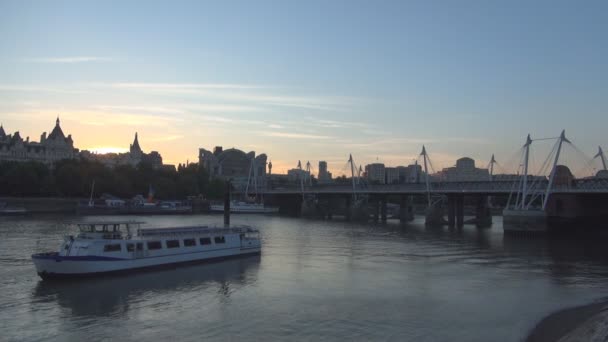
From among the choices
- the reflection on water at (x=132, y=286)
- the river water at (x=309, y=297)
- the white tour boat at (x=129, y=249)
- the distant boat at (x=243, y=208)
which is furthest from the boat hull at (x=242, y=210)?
the reflection on water at (x=132, y=286)

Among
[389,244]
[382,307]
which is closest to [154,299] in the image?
[382,307]

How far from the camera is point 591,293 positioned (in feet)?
124

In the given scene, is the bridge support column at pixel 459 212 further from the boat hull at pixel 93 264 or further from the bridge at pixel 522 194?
the boat hull at pixel 93 264

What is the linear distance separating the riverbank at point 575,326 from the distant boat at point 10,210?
108068 millimetres

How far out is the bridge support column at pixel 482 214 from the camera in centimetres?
11511

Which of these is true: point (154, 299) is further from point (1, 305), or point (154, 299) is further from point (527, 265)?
point (527, 265)

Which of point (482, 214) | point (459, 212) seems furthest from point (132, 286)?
point (482, 214)

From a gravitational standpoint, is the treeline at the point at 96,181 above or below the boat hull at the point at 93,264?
above

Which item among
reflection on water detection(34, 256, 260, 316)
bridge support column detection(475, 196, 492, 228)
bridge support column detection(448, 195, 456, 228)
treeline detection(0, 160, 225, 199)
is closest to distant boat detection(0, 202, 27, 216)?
treeline detection(0, 160, 225, 199)

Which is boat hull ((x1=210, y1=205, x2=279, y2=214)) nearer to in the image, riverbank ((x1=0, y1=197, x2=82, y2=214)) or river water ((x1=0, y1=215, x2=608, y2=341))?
riverbank ((x1=0, y1=197, x2=82, y2=214))

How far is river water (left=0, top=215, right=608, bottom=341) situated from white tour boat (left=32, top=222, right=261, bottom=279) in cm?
109

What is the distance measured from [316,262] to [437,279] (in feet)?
42.2

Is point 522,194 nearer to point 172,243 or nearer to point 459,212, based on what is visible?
point 459,212

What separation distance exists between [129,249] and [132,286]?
16.9 ft
